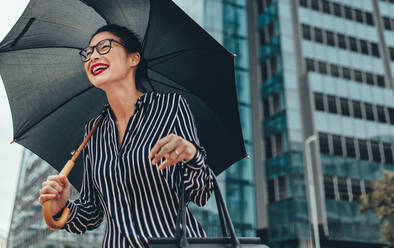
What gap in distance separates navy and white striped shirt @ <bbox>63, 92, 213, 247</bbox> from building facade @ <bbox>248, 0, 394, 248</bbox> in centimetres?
2694

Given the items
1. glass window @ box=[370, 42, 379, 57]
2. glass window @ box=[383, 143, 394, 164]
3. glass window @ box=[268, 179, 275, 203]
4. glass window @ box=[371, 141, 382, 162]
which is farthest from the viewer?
glass window @ box=[370, 42, 379, 57]

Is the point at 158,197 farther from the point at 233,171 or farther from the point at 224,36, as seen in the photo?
the point at 224,36

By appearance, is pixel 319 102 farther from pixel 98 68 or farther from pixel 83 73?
pixel 98 68

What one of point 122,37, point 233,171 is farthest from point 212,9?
point 122,37

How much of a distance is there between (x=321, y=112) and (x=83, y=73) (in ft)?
106

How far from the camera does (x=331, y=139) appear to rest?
32812 millimetres

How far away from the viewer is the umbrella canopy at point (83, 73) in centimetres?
251

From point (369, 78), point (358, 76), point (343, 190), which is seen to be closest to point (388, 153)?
point (343, 190)

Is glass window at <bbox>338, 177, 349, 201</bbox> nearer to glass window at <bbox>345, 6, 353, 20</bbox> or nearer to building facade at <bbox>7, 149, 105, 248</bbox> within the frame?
glass window at <bbox>345, 6, 353, 20</bbox>

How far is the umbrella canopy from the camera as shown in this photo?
251cm

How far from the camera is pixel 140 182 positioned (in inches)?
84.8

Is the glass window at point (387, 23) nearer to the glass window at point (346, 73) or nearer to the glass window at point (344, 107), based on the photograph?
the glass window at point (346, 73)

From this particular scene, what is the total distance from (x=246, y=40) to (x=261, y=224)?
1498 cm

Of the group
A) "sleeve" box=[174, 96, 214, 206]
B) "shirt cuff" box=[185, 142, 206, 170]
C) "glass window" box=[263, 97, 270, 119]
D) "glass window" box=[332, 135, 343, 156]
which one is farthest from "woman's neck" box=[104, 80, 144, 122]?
"glass window" box=[263, 97, 270, 119]
